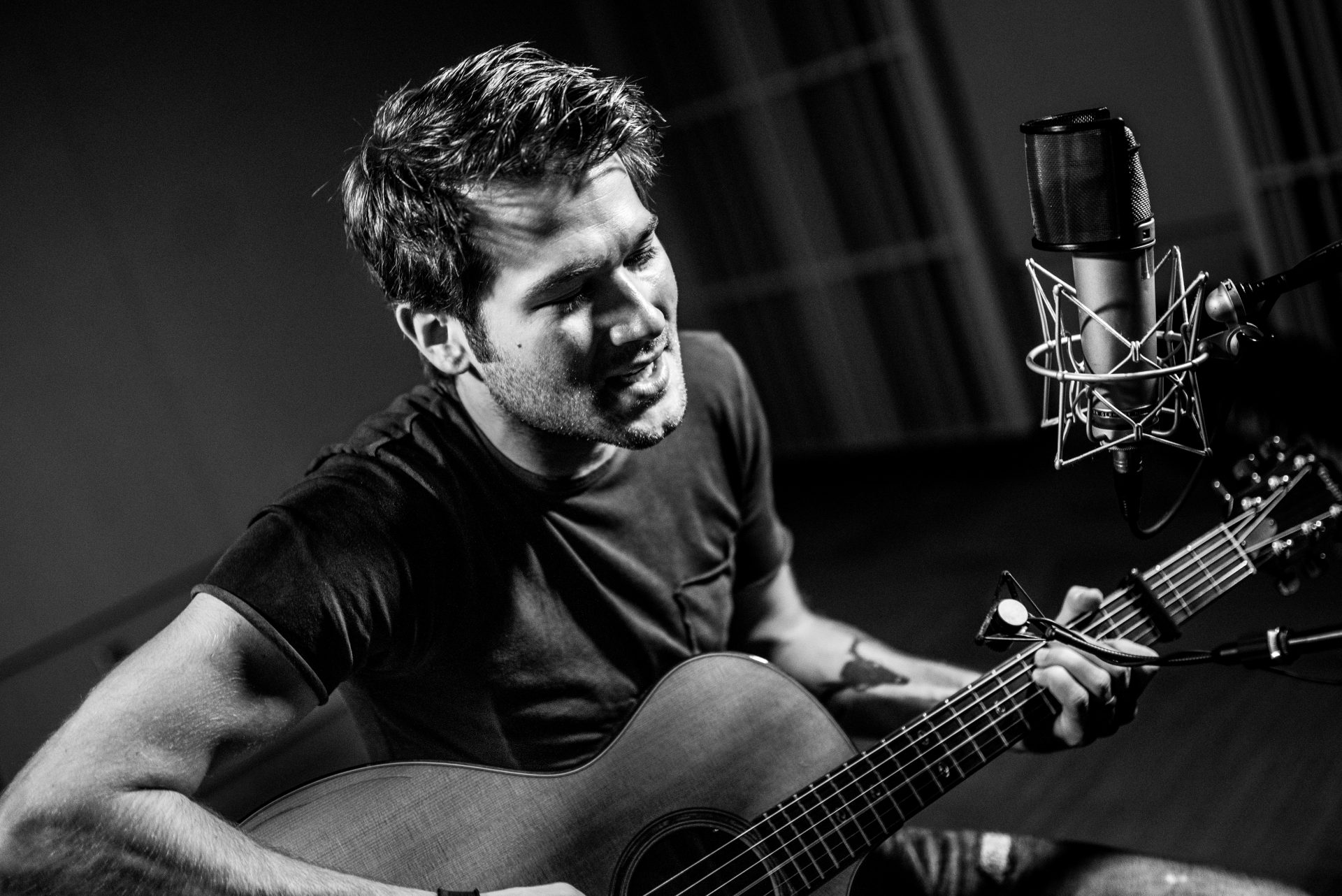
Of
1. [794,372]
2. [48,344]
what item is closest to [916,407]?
[794,372]

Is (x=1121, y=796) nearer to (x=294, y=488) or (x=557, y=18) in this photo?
(x=294, y=488)

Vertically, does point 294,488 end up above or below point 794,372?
above

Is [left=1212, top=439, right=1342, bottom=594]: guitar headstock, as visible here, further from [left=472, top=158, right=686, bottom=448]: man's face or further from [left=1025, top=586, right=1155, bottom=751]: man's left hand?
[left=472, top=158, right=686, bottom=448]: man's face

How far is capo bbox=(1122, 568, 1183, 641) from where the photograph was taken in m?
1.37

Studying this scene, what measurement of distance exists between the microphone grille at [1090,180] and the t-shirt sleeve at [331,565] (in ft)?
2.69

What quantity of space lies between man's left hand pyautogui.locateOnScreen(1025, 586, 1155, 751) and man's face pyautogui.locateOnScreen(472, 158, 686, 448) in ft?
1.73

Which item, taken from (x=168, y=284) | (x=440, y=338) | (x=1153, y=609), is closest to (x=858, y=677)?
(x=1153, y=609)

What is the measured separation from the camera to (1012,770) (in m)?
2.59

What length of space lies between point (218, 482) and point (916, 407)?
279 centimetres

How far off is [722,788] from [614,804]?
0.44 feet

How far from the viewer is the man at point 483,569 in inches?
46.1

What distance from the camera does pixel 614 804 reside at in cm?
135

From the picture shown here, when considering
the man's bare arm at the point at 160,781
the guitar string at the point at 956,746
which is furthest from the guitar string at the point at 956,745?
the man's bare arm at the point at 160,781

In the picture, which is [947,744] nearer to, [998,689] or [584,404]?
[998,689]
